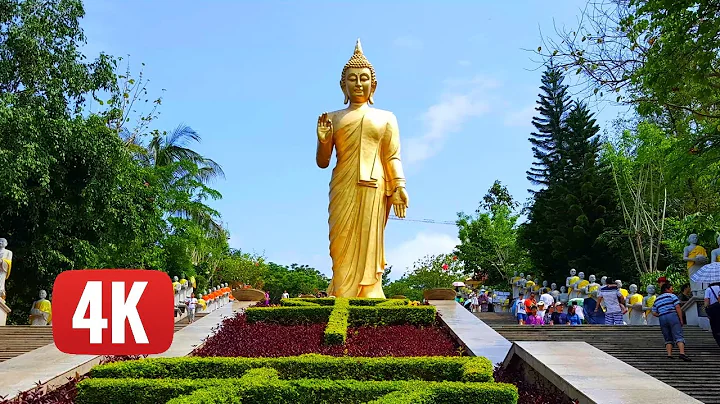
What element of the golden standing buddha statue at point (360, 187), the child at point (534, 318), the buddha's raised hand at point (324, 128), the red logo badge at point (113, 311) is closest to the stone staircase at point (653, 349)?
the child at point (534, 318)

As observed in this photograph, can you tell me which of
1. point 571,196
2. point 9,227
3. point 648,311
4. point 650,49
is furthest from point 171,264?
point 650,49

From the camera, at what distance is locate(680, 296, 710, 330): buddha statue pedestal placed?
33.1 feet

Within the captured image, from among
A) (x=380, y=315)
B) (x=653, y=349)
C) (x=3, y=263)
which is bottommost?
Result: (x=653, y=349)

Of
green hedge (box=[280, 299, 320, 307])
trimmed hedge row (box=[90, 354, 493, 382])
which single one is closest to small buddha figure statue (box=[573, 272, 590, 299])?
green hedge (box=[280, 299, 320, 307])

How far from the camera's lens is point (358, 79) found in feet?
34.9

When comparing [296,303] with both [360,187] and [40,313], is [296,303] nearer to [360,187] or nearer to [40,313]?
[360,187]

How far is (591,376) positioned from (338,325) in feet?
10.6

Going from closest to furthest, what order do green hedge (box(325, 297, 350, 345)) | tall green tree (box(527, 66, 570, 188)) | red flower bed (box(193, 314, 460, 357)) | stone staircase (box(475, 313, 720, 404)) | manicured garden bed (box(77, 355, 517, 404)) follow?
manicured garden bed (box(77, 355, 517, 404))
stone staircase (box(475, 313, 720, 404))
red flower bed (box(193, 314, 460, 357))
green hedge (box(325, 297, 350, 345))
tall green tree (box(527, 66, 570, 188))

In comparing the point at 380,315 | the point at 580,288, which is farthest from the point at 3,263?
the point at 580,288

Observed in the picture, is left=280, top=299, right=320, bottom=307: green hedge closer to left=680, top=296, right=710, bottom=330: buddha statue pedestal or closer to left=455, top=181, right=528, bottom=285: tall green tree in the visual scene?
left=680, top=296, right=710, bottom=330: buddha statue pedestal

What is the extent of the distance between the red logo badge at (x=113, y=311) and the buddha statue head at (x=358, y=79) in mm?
7702

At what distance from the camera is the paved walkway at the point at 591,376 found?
13.3ft

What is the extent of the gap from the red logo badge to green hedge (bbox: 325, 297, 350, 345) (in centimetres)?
366

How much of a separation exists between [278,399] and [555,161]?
27.5m
